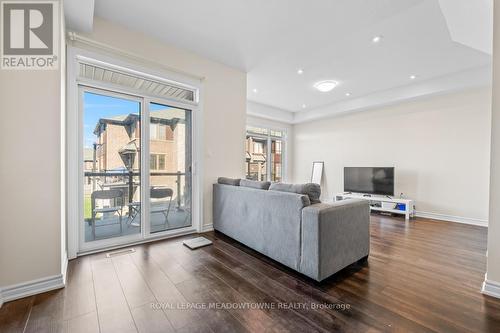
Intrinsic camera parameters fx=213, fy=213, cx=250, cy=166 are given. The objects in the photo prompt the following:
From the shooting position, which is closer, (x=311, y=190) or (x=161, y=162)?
(x=311, y=190)

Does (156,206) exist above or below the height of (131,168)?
below

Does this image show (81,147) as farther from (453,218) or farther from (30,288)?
(453,218)

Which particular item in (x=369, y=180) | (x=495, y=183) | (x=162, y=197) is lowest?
(x=162, y=197)

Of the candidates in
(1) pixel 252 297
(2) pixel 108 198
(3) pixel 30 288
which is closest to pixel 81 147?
(2) pixel 108 198

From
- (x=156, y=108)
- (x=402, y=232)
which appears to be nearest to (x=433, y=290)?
(x=402, y=232)

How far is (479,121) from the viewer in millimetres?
4039

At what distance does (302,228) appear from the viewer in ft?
6.56

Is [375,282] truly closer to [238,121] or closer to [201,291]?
[201,291]

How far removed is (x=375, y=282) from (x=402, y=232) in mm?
2076

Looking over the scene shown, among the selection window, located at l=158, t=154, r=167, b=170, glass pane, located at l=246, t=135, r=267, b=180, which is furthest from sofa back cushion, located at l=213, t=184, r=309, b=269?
glass pane, located at l=246, t=135, r=267, b=180

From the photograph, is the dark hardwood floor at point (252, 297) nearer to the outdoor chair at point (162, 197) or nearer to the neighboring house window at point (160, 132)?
the outdoor chair at point (162, 197)

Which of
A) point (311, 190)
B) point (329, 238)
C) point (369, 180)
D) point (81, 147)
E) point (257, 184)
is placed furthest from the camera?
point (369, 180)

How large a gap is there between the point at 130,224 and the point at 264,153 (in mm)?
4693

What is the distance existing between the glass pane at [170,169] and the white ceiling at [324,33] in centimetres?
110
